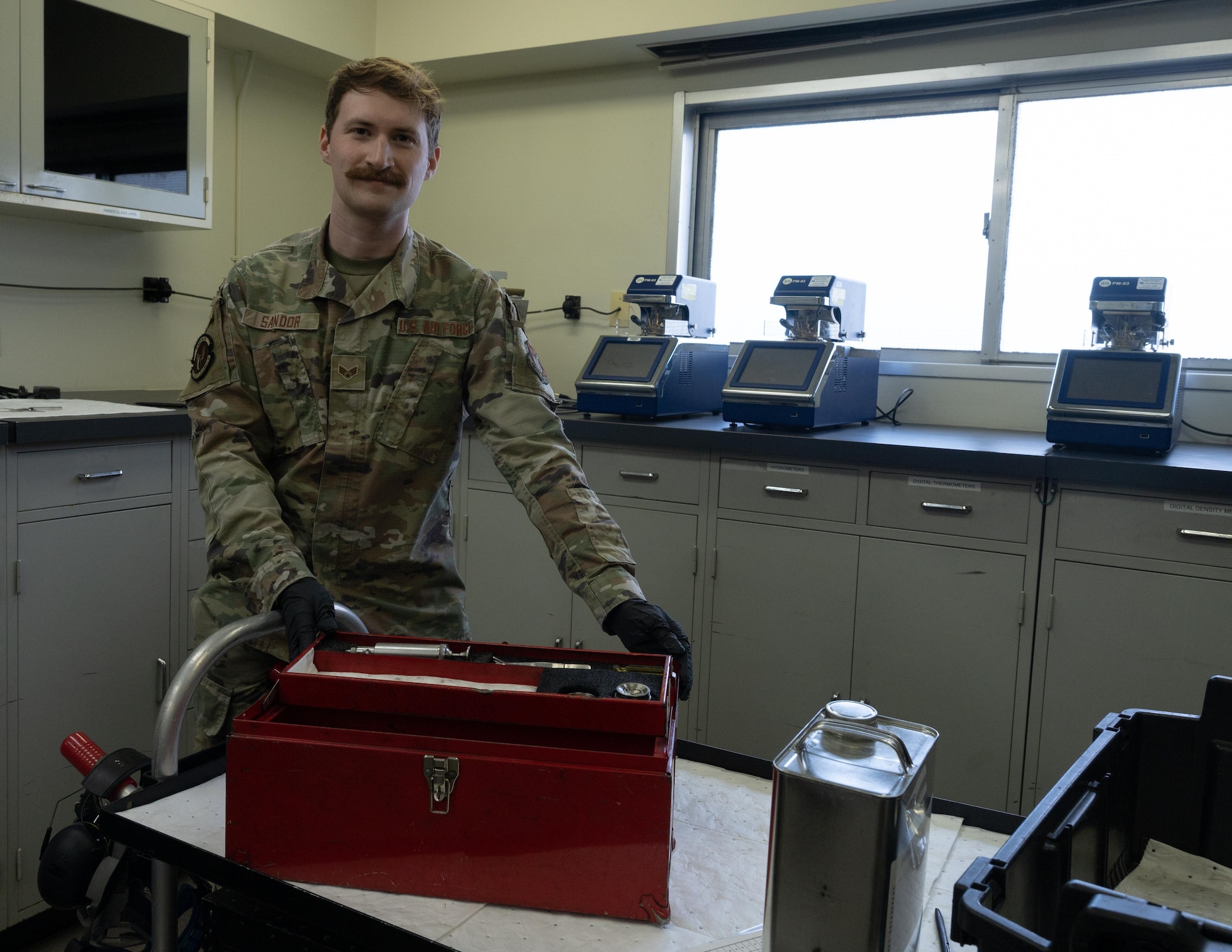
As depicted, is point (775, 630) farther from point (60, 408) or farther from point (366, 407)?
point (60, 408)

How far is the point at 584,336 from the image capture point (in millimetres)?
3707

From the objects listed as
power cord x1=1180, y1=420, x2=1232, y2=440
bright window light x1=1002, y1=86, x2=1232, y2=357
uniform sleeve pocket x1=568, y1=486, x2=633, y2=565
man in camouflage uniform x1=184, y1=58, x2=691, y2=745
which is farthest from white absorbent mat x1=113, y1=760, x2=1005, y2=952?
power cord x1=1180, y1=420, x2=1232, y2=440

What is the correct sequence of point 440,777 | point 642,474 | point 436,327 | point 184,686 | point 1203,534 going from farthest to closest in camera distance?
point 642,474 < point 1203,534 < point 436,327 < point 184,686 < point 440,777

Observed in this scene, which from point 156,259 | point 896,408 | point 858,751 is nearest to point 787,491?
point 896,408

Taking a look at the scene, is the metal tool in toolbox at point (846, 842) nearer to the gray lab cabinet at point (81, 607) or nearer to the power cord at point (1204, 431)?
the gray lab cabinet at point (81, 607)

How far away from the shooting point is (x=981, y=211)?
3.11 metres

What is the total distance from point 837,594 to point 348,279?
1577 millimetres

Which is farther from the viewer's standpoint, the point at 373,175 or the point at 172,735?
the point at 373,175

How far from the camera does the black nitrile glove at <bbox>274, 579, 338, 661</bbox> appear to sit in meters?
1.08

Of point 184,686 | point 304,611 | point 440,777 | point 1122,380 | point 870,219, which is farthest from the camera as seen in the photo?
point 870,219

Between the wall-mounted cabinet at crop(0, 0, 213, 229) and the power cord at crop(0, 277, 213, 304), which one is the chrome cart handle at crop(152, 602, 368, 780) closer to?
the wall-mounted cabinet at crop(0, 0, 213, 229)

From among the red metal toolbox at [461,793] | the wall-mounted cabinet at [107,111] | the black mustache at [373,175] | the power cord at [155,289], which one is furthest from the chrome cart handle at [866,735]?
the power cord at [155,289]

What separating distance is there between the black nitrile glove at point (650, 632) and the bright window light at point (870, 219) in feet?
7.10

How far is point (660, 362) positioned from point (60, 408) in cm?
164
